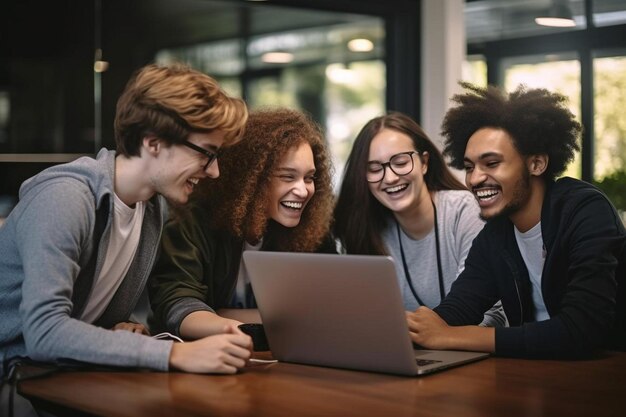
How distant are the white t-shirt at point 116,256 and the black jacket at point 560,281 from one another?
86 centimetres

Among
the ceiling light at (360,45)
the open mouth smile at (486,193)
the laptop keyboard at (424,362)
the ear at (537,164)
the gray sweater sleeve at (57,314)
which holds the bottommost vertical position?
the laptop keyboard at (424,362)

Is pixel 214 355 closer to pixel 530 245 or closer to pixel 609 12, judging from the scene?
pixel 530 245

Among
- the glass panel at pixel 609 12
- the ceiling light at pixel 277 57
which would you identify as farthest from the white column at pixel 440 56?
the ceiling light at pixel 277 57

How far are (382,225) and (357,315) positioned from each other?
4.40 feet

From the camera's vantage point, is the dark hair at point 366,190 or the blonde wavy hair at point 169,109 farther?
the dark hair at point 366,190

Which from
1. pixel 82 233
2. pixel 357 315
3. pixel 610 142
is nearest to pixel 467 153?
pixel 357 315

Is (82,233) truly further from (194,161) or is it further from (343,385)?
(343,385)

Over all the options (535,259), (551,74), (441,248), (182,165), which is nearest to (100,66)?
(441,248)

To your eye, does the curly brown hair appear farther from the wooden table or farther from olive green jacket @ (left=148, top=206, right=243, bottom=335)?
the wooden table

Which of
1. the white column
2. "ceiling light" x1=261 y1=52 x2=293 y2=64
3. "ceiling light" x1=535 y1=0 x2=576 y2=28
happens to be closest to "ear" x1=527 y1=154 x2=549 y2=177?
"ceiling light" x1=261 y1=52 x2=293 y2=64

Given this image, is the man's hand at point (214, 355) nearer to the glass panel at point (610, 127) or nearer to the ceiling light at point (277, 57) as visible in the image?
the ceiling light at point (277, 57)

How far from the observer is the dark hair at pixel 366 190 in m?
3.31

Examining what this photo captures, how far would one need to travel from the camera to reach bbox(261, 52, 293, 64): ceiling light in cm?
468

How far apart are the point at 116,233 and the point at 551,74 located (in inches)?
134
